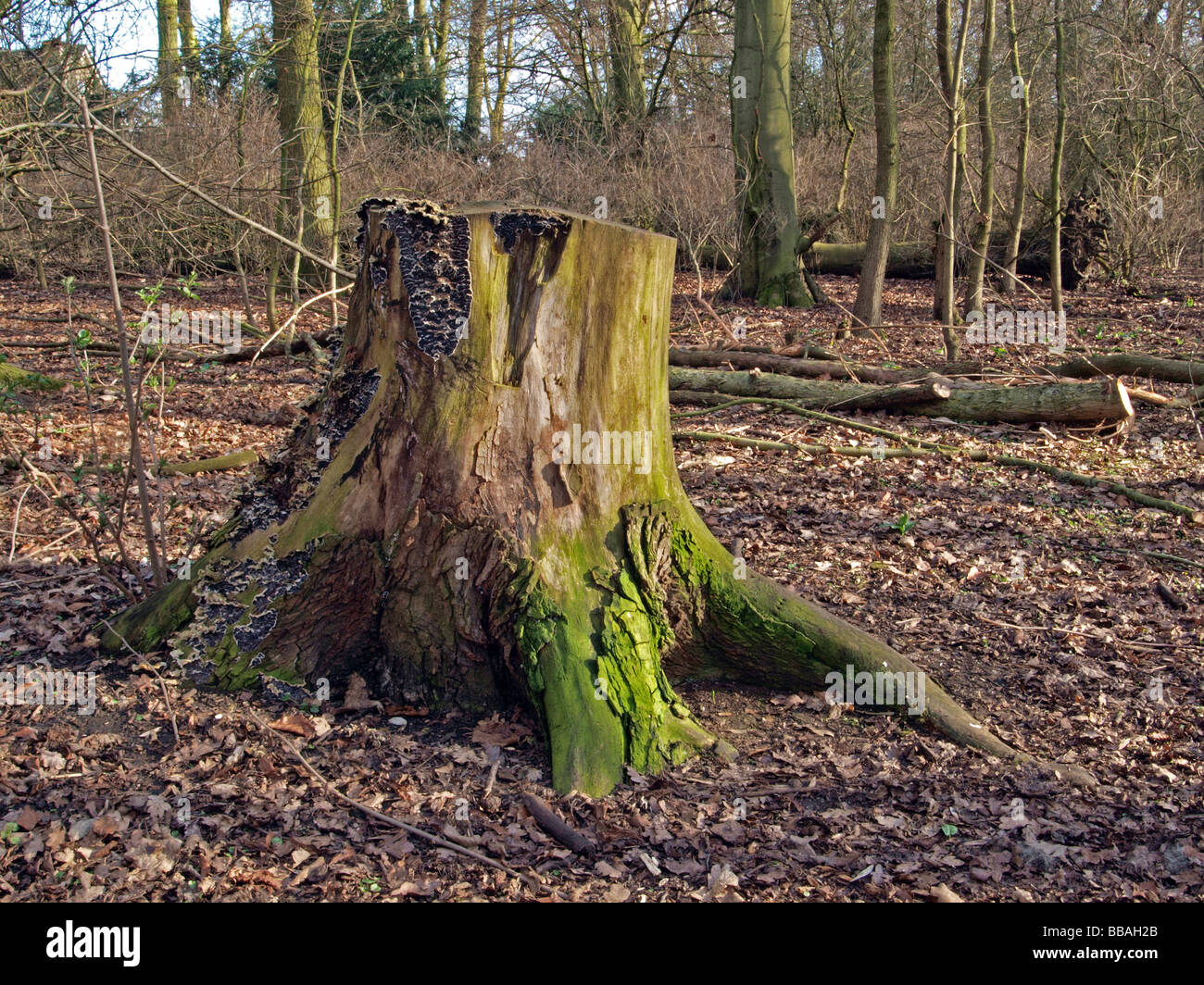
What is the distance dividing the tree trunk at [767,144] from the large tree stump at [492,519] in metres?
10.6

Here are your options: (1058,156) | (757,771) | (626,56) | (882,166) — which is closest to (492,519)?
(757,771)

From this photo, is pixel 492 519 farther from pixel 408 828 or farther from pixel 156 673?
pixel 156 673

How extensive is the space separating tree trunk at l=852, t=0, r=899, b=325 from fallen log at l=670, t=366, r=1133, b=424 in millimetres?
2321

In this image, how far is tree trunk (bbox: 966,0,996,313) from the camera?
31.4 feet

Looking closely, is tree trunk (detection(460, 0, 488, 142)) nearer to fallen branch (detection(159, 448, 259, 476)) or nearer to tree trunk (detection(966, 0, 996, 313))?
tree trunk (detection(966, 0, 996, 313))

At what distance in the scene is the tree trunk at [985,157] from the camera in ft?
31.4

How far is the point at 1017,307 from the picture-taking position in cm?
1290

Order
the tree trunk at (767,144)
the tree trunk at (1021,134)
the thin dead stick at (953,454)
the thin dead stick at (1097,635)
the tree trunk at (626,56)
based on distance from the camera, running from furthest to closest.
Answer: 1. the tree trunk at (626,56)
2. the tree trunk at (767,144)
3. the tree trunk at (1021,134)
4. the thin dead stick at (953,454)
5. the thin dead stick at (1097,635)

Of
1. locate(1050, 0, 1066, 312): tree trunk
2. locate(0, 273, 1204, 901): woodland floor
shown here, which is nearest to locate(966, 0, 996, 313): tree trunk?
locate(1050, 0, 1066, 312): tree trunk

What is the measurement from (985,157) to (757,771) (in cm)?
897

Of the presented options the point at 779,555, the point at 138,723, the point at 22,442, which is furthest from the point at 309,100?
the point at 138,723

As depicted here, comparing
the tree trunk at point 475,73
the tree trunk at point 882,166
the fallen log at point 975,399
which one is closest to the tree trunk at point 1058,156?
the tree trunk at point 882,166

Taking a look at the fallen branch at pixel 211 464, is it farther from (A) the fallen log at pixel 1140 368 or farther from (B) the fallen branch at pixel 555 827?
(A) the fallen log at pixel 1140 368
